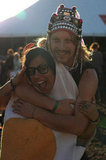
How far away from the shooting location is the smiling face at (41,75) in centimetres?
135

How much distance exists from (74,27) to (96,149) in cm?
304

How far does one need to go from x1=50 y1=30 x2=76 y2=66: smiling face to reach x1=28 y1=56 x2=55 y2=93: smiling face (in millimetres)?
252

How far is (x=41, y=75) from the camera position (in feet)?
4.43

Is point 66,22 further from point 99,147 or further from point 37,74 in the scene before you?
point 99,147

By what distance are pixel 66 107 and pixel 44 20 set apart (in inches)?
404

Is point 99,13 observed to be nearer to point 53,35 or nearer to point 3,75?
point 3,75

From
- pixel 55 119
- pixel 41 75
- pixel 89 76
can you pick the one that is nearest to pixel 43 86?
pixel 41 75

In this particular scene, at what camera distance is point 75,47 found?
5.45 ft

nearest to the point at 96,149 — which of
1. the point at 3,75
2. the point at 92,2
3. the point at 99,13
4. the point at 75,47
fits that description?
the point at 75,47

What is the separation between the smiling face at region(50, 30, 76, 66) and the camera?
5.22 feet

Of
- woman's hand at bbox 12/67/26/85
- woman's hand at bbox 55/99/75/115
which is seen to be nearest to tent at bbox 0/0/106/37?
woman's hand at bbox 12/67/26/85

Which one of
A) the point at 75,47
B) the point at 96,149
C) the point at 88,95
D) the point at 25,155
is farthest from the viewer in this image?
the point at 96,149

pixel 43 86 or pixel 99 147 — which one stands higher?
pixel 43 86

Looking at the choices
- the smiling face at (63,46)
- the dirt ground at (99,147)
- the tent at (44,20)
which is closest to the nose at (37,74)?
the smiling face at (63,46)
